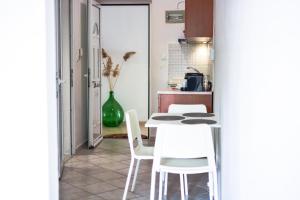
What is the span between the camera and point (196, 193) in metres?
3.90

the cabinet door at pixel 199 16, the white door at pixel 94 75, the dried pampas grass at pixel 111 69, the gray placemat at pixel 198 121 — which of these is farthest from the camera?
the dried pampas grass at pixel 111 69

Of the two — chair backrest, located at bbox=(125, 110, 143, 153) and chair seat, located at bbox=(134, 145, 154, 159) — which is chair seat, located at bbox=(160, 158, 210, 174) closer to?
chair seat, located at bbox=(134, 145, 154, 159)

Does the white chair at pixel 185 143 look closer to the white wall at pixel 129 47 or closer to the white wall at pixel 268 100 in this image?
the white wall at pixel 268 100

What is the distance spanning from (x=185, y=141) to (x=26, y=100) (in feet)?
3.79

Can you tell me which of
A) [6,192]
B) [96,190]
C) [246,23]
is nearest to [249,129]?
[246,23]

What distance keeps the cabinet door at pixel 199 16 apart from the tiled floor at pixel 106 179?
5.92ft

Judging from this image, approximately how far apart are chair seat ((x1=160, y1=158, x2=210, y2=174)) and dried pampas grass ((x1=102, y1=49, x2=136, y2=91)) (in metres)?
4.98

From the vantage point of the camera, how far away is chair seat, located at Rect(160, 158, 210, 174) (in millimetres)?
2970

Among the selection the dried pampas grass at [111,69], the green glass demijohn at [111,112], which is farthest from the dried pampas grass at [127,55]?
the green glass demijohn at [111,112]

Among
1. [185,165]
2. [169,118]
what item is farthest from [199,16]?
[185,165]

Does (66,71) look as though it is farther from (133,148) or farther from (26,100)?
(26,100)

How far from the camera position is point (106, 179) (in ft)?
14.3

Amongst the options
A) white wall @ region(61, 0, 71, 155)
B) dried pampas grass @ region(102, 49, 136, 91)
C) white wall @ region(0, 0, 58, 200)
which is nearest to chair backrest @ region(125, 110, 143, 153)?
white wall @ region(0, 0, 58, 200)

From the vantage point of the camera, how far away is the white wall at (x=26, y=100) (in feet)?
7.28
